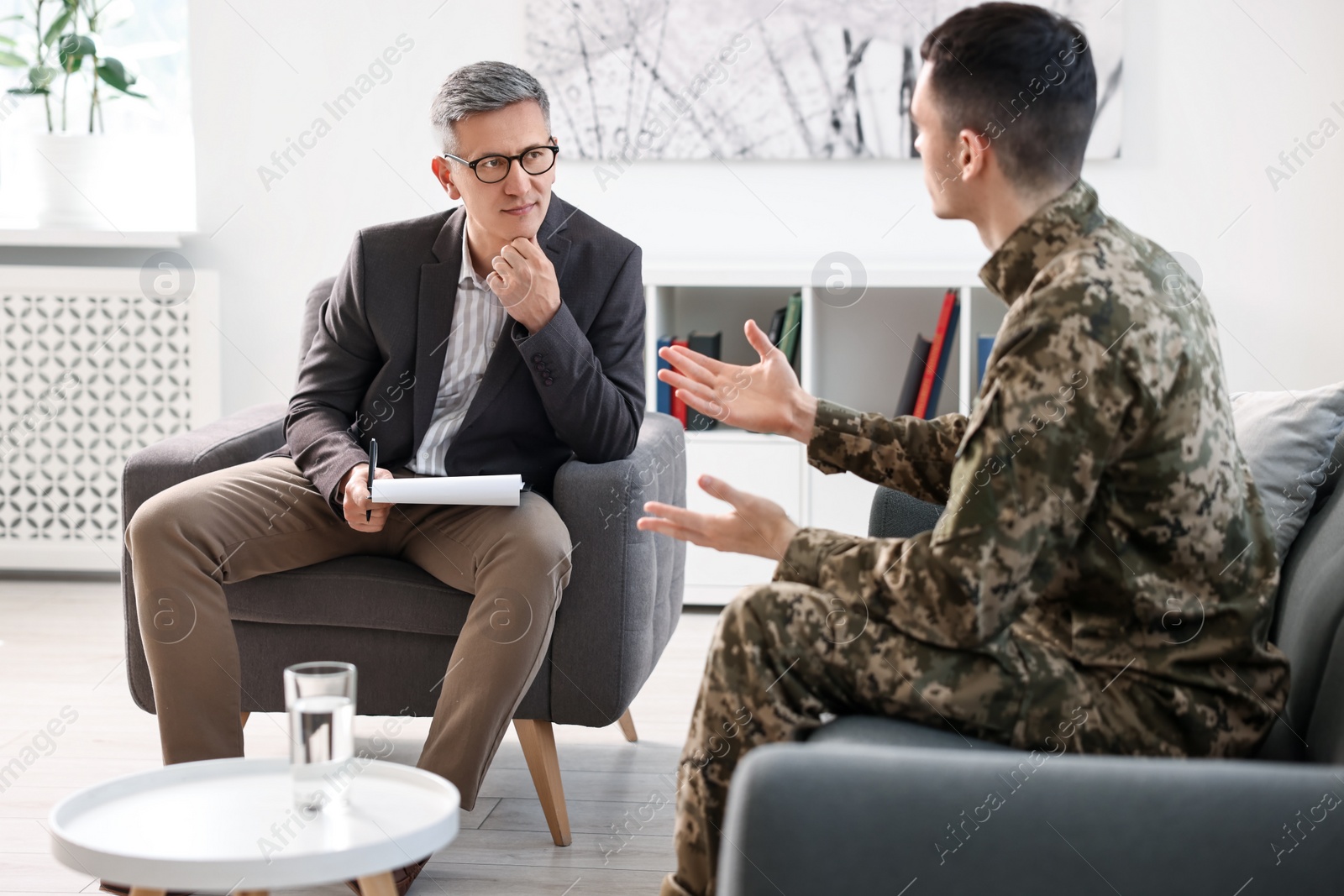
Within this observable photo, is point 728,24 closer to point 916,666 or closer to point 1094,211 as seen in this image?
point 1094,211

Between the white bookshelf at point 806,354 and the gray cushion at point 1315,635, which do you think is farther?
the white bookshelf at point 806,354

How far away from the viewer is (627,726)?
2461mm

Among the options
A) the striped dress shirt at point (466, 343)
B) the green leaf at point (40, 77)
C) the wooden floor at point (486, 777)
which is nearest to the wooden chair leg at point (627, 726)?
the wooden floor at point (486, 777)

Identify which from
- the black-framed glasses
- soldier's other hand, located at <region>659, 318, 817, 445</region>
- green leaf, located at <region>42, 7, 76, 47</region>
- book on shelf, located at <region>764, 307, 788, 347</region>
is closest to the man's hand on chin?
the black-framed glasses

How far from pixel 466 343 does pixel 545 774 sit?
0.75 m

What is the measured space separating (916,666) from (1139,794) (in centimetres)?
34

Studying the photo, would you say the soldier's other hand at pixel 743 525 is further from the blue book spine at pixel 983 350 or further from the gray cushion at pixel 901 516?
the blue book spine at pixel 983 350

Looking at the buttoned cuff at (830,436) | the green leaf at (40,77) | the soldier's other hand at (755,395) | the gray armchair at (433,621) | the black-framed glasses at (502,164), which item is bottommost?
the gray armchair at (433,621)

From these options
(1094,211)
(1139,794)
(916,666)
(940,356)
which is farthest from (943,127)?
(940,356)

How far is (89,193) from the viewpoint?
356cm

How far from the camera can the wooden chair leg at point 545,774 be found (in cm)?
200

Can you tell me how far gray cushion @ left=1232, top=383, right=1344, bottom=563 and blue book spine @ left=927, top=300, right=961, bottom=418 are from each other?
1.61 m

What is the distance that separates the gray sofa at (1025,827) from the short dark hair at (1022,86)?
65 centimetres

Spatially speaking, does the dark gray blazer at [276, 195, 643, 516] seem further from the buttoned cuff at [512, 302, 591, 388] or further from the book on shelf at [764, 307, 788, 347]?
the book on shelf at [764, 307, 788, 347]
